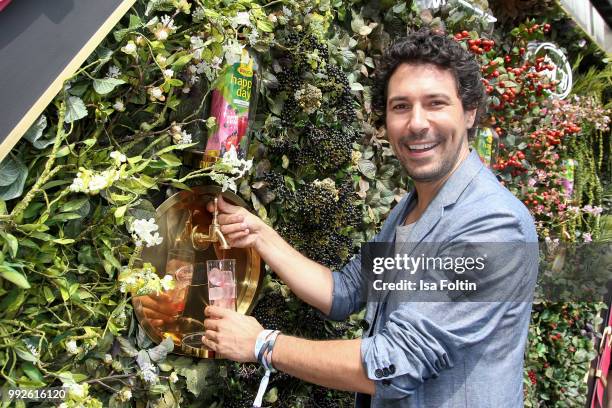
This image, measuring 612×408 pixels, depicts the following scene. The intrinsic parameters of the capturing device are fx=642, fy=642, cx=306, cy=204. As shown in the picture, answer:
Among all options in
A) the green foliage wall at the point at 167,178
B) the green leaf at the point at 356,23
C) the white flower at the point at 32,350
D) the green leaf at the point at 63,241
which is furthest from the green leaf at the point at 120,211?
the green leaf at the point at 356,23

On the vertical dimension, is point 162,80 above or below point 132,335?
above

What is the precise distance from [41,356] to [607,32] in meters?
3.97

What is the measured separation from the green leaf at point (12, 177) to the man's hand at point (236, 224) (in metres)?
0.59

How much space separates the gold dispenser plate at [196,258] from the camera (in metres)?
1.69

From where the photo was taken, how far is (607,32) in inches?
162

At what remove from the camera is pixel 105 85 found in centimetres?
139

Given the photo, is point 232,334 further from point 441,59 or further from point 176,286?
point 441,59

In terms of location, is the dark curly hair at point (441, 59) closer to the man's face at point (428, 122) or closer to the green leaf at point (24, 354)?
the man's face at point (428, 122)

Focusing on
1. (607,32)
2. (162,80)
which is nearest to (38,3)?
(162,80)

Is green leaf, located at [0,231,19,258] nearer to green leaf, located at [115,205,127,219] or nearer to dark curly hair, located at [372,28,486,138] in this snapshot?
green leaf, located at [115,205,127,219]

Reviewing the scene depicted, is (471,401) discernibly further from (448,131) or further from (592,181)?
(592,181)

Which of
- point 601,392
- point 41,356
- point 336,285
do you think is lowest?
point 601,392

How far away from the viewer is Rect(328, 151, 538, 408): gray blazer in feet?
4.73

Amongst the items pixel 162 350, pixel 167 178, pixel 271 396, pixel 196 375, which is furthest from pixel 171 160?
pixel 271 396
